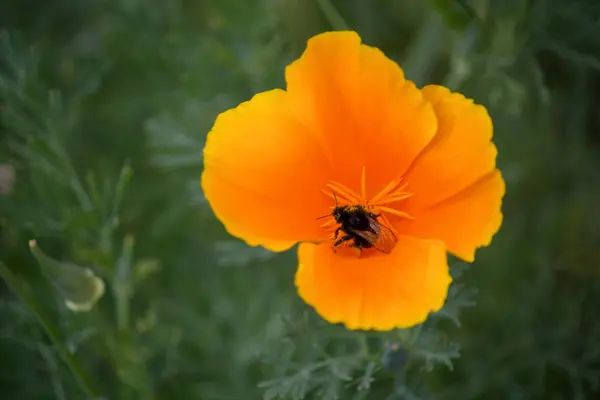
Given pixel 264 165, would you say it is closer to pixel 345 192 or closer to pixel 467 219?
pixel 345 192

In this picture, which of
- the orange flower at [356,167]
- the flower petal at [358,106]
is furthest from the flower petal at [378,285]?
the flower petal at [358,106]

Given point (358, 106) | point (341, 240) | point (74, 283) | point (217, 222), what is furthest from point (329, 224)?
point (217, 222)

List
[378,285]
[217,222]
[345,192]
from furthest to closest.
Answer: [217,222] < [345,192] < [378,285]

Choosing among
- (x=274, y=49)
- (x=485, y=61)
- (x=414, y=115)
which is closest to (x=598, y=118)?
(x=485, y=61)

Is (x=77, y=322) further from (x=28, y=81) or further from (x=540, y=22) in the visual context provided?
(x=540, y=22)

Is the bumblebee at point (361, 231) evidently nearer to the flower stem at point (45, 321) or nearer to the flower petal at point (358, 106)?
the flower petal at point (358, 106)

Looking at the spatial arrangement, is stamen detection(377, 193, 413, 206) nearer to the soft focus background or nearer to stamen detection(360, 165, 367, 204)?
stamen detection(360, 165, 367, 204)
